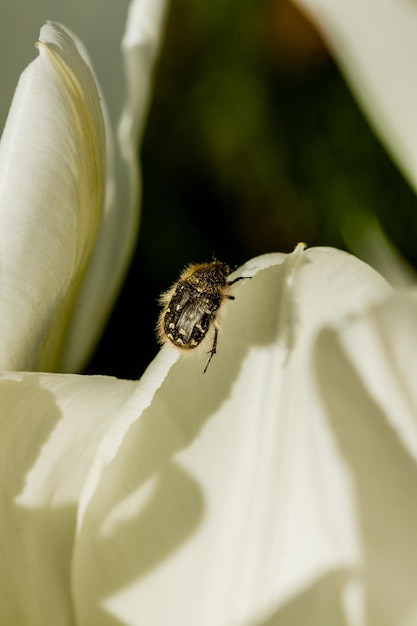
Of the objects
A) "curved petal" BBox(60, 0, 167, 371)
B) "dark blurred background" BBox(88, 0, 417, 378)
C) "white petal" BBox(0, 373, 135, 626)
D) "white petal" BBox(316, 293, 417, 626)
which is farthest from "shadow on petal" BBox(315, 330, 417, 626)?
"dark blurred background" BBox(88, 0, 417, 378)

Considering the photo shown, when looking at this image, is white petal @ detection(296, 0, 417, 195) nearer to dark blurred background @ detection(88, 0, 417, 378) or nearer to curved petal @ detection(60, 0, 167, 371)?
curved petal @ detection(60, 0, 167, 371)

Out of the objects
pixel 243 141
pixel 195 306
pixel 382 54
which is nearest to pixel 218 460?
pixel 195 306

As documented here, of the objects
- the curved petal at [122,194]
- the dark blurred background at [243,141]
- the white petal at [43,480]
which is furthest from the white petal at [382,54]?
the dark blurred background at [243,141]

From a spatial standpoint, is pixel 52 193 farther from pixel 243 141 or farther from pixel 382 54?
pixel 243 141

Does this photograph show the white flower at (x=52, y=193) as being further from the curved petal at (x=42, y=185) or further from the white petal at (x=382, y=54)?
the white petal at (x=382, y=54)

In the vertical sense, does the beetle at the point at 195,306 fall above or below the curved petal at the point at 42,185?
below

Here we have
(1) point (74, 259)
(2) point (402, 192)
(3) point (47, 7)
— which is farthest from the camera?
(2) point (402, 192)

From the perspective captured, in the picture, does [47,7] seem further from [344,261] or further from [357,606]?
[357,606]

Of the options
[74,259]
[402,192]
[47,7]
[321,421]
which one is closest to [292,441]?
[321,421]
